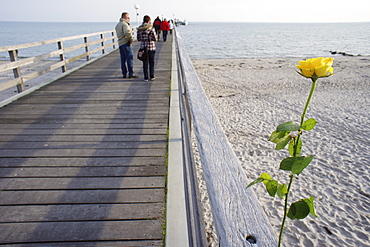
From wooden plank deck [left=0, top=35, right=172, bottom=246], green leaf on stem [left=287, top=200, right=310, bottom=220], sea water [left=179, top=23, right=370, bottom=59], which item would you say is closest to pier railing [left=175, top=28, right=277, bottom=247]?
green leaf on stem [left=287, top=200, right=310, bottom=220]

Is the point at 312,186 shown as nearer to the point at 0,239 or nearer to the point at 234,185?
the point at 234,185

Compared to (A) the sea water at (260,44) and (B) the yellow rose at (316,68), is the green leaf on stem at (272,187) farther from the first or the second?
(A) the sea water at (260,44)

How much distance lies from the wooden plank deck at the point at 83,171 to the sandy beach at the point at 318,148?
1.75 meters

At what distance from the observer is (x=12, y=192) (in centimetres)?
257

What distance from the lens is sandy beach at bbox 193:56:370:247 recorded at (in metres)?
3.46

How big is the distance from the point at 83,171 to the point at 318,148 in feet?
15.5

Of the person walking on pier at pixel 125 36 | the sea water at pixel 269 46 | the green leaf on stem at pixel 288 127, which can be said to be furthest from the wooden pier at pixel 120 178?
the sea water at pixel 269 46

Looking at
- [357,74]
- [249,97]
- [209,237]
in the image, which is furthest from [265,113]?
[357,74]

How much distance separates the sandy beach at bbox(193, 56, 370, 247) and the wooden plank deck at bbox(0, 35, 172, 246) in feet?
5.73

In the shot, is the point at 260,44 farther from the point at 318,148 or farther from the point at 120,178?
the point at 120,178

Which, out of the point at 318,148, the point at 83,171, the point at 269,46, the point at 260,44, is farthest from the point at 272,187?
the point at 260,44

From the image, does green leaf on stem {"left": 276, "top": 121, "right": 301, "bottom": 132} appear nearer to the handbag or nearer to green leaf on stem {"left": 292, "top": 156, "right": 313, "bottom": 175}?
green leaf on stem {"left": 292, "top": 156, "right": 313, "bottom": 175}

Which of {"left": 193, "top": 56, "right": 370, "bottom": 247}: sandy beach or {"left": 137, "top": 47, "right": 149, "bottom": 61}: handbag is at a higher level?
{"left": 137, "top": 47, "right": 149, "bottom": 61}: handbag

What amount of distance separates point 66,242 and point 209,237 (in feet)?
5.04
